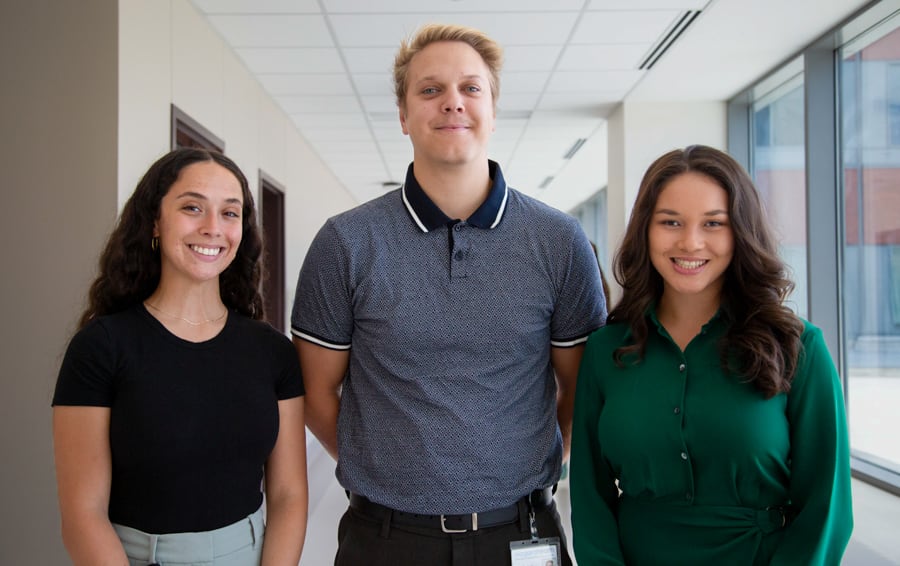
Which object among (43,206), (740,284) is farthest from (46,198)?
(740,284)

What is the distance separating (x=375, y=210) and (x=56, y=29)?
90.2 inches

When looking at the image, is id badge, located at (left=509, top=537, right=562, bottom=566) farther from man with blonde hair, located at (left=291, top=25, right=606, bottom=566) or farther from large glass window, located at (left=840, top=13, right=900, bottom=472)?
large glass window, located at (left=840, top=13, right=900, bottom=472)

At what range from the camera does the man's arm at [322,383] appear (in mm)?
1753

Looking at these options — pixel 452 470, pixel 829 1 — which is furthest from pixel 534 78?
pixel 452 470

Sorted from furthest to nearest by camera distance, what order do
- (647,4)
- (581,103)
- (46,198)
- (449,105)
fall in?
(581,103)
(647,4)
(46,198)
(449,105)

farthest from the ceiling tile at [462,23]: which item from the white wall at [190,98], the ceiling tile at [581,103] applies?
the ceiling tile at [581,103]

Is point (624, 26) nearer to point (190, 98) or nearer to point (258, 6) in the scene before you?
point (258, 6)

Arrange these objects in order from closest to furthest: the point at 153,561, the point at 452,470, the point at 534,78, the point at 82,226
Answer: the point at 153,561
the point at 452,470
the point at 82,226
the point at 534,78

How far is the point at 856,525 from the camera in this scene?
→ 3.38m

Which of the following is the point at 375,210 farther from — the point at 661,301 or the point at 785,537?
the point at 785,537

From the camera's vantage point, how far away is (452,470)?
1.56 metres

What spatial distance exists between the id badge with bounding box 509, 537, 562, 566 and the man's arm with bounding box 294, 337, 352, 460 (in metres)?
0.58

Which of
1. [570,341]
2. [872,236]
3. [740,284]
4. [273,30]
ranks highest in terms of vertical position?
[273,30]

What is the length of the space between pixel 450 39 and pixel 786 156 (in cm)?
447
